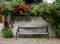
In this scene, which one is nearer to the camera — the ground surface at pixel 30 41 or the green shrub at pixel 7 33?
the ground surface at pixel 30 41

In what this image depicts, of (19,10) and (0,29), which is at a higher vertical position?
(19,10)

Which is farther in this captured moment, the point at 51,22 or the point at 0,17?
the point at 0,17

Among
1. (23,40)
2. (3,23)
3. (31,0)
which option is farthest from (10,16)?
(31,0)

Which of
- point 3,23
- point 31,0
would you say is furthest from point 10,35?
point 31,0

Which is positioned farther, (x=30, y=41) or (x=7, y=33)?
(x=7, y=33)

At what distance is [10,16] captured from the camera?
15680 millimetres

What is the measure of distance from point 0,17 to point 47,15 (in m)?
2.90

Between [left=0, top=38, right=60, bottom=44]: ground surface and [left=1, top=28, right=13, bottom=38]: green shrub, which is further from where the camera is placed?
[left=1, top=28, right=13, bottom=38]: green shrub

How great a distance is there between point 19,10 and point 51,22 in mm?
1818

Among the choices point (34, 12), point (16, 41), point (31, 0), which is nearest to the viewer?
point (16, 41)

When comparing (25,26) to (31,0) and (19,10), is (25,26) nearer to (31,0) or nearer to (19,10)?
(19,10)

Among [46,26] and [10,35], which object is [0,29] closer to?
[10,35]

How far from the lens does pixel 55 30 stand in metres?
15.4

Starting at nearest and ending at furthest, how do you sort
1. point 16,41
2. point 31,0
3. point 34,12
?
point 16,41 < point 34,12 < point 31,0
